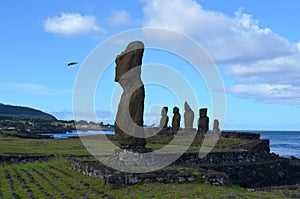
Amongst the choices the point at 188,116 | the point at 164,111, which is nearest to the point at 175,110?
the point at 188,116

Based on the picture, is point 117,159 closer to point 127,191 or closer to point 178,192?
point 127,191

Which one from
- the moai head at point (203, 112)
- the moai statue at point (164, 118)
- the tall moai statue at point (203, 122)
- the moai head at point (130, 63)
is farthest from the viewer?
the moai statue at point (164, 118)

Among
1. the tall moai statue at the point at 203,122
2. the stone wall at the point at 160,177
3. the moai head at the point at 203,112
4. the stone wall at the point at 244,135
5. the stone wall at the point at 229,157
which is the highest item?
the moai head at the point at 203,112

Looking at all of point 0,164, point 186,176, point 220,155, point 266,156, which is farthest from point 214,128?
point 186,176

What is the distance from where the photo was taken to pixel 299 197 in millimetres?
15094

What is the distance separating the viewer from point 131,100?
20766 millimetres

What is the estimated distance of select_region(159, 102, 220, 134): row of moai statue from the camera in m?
47.6

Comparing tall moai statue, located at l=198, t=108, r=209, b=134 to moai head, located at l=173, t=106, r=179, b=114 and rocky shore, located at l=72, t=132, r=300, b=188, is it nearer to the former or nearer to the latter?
moai head, located at l=173, t=106, r=179, b=114

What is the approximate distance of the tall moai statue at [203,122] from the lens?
47.5 metres

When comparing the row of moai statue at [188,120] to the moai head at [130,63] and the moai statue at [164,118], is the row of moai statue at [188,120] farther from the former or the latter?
the moai head at [130,63]

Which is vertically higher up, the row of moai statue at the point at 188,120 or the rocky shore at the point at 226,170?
the row of moai statue at the point at 188,120

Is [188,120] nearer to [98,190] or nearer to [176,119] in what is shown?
[176,119]

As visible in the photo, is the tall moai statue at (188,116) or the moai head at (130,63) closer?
the moai head at (130,63)

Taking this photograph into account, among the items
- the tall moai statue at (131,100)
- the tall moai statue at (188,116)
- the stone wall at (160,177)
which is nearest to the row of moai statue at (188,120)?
the tall moai statue at (188,116)
